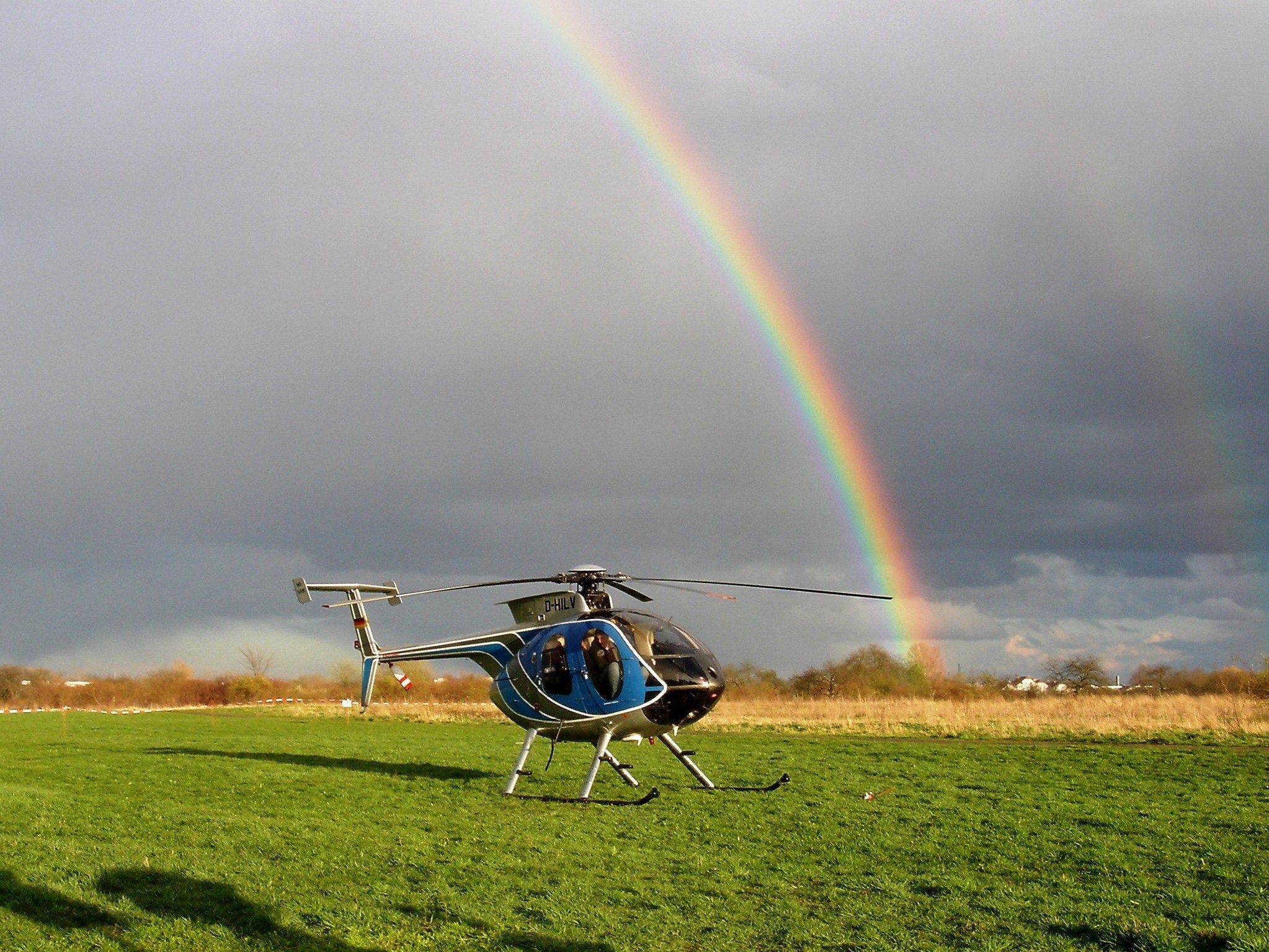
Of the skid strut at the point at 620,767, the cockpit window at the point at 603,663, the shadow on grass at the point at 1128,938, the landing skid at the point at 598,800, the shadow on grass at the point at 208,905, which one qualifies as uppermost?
the cockpit window at the point at 603,663

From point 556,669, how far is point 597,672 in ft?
3.38

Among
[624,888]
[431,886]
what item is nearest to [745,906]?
[624,888]

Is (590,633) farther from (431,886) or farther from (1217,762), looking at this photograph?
(1217,762)

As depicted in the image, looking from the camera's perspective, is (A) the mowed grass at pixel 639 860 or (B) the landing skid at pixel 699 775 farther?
(B) the landing skid at pixel 699 775

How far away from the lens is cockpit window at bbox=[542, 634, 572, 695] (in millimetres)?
18922

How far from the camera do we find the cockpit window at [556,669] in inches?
745

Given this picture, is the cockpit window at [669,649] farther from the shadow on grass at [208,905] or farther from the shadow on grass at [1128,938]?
the shadow on grass at [1128,938]

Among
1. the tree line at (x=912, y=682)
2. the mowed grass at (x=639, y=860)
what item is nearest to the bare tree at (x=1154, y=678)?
the tree line at (x=912, y=682)

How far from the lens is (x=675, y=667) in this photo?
18.1 metres

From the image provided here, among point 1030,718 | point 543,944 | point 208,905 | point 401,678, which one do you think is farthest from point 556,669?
point 1030,718

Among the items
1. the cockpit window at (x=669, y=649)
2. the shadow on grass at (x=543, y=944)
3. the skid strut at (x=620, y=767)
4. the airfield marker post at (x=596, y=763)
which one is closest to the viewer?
the shadow on grass at (x=543, y=944)

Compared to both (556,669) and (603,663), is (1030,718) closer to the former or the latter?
(556,669)

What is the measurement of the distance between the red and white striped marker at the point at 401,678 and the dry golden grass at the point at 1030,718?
20.3 m

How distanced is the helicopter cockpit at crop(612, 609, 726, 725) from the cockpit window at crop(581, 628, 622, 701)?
37cm
